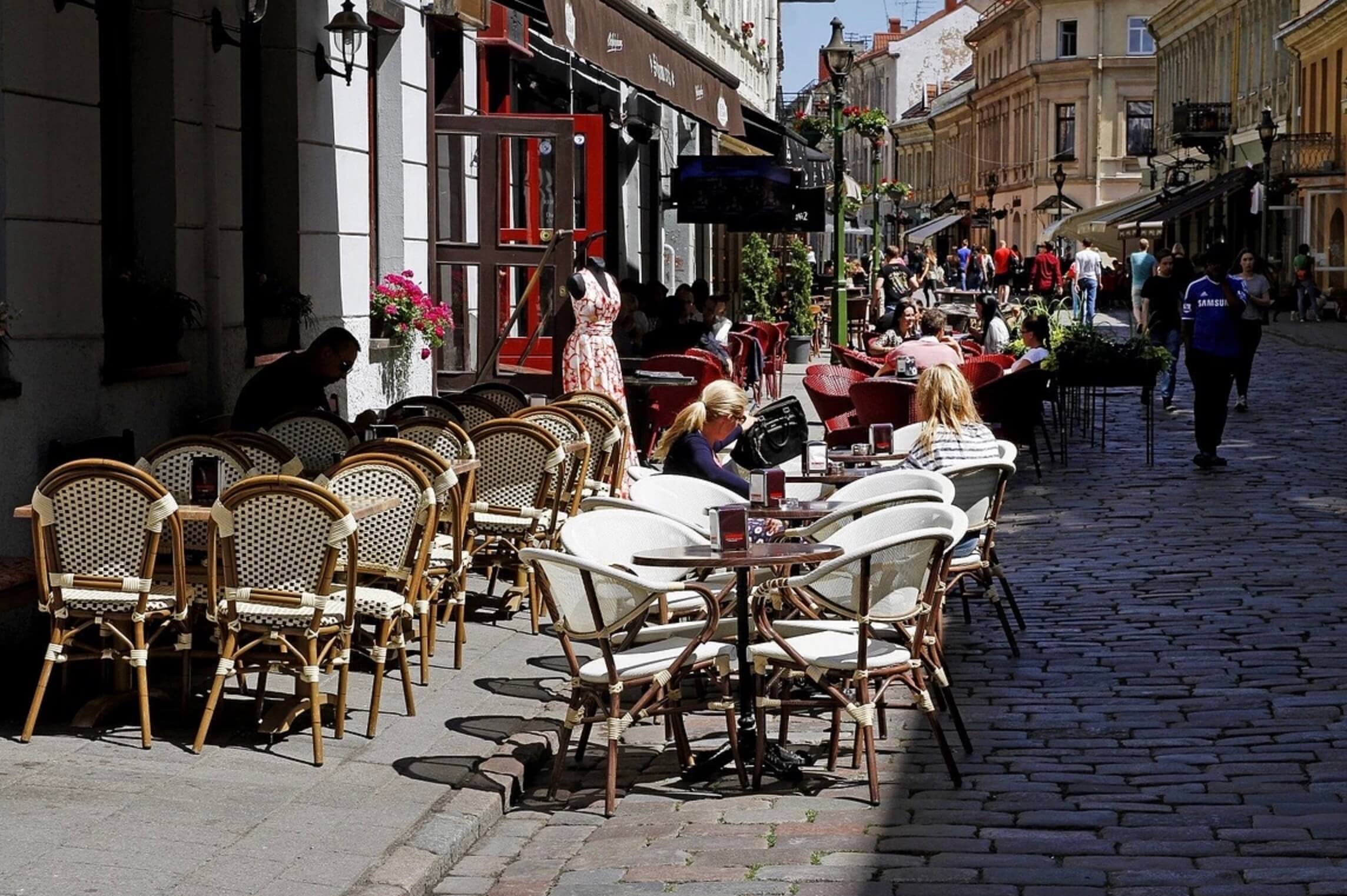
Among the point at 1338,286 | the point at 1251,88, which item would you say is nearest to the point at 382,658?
the point at 1338,286

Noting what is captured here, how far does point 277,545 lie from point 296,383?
3416 mm

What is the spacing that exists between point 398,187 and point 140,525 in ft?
24.0

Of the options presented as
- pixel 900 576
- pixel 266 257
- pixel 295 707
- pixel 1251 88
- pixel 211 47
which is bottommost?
pixel 295 707

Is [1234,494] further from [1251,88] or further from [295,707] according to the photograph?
[1251,88]

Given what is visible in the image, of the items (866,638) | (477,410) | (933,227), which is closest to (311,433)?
(477,410)

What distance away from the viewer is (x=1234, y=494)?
15094 millimetres

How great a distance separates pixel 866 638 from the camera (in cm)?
687

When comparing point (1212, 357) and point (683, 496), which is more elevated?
point (1212, 357)

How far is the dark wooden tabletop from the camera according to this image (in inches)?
274

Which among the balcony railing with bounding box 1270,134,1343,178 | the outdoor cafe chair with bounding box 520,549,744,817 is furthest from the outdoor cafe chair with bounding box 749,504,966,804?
the balcony railing with bounding box 1270,134,1343,178

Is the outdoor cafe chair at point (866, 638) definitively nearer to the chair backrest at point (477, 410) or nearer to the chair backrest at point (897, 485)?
the chair backrest at point (897, 485)

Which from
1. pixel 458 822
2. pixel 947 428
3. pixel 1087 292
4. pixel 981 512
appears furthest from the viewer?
pixel 1087 292

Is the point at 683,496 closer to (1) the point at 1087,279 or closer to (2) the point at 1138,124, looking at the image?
A: (1) the point at 1087,279

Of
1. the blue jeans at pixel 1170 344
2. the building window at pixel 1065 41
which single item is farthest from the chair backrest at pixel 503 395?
the building window at pixel 1065 41
